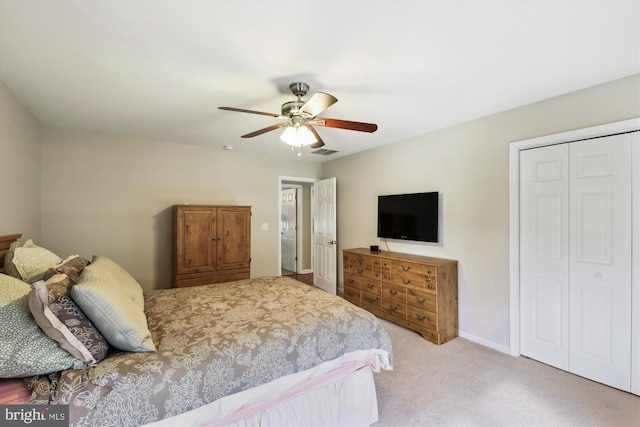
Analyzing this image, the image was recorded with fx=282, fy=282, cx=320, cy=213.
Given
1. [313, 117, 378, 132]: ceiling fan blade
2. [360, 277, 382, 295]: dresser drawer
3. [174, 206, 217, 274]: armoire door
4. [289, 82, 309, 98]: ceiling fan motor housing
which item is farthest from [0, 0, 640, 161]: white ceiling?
[360, 277, 382, 295]: dresser drawer

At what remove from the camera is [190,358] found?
1427 millimetres

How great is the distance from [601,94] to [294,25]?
8.48 ft

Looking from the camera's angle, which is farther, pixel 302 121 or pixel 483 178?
pixel 483 178

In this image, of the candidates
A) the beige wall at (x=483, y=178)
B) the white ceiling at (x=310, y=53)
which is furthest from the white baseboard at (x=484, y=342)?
the white ceiling at (x=310, y=53)

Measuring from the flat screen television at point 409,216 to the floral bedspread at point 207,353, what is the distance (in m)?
1.86

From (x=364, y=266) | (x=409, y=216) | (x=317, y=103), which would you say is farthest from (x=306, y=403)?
(x=409, y=216)

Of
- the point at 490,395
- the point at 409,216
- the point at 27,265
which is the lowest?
the point at 490,395

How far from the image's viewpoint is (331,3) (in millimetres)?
1432

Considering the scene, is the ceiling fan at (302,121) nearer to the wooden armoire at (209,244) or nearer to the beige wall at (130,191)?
the wooden armoire at (209,244)

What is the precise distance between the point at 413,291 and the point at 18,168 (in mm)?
4219

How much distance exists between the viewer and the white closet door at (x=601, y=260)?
223cm

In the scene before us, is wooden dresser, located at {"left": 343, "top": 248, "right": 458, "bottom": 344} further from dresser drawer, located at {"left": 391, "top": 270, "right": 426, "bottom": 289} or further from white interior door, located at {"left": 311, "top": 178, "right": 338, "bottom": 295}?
white interior door, located at {"left": 311, "top": 178, "right": 338, "bottom": 295}

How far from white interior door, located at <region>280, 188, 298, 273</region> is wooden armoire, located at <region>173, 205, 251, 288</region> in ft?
8.20

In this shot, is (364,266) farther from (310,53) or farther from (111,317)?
(111,317)
